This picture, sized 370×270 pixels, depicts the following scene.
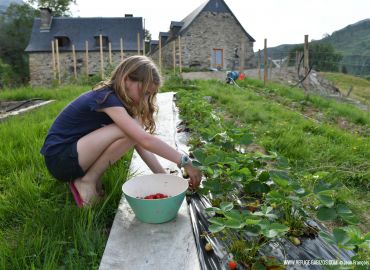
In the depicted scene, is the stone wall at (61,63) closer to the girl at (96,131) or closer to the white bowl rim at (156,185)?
the girl at (96,131)

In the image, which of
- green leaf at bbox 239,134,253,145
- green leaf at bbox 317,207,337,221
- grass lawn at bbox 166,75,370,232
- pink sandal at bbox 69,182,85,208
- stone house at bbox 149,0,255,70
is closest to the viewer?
green leaf at bbox 317,207,337,221

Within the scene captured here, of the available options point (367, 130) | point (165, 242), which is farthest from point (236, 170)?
Answer: point (367, 130)

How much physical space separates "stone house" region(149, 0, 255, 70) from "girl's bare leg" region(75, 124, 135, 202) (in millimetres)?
16721

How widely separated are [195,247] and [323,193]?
23.3 inches

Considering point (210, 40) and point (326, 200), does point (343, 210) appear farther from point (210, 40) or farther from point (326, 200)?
point (210, 40)

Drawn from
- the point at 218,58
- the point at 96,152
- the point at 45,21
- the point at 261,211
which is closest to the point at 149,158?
the point at 96,152

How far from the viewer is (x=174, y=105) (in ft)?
16.0

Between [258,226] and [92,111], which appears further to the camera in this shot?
[92,111]

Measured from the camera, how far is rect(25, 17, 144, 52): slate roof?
17844 mm

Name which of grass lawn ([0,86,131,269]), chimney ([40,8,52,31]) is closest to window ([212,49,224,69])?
chimney ([40,8,52,31])

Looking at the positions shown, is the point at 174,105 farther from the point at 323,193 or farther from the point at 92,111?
the point at 323,193

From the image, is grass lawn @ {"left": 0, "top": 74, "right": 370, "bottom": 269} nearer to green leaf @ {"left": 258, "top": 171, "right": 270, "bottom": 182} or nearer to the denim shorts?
the denim shorts

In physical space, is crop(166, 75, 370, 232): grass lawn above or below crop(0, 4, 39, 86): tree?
below

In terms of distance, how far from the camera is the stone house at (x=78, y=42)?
57.4 feet
